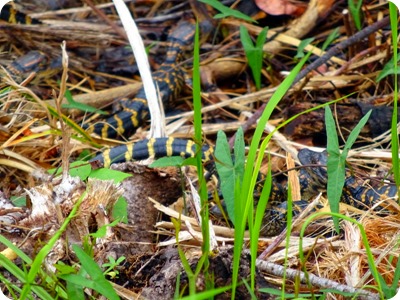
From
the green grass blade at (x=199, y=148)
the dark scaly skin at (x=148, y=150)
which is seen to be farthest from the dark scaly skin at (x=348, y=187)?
the green grass blade at (x=199, y=148)

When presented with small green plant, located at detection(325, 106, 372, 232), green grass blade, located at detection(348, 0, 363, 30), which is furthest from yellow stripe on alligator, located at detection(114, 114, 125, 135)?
small green plant, located at detection(325, 106, 372, 232)

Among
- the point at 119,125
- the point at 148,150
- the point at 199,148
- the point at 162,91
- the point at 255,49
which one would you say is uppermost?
the point at 199,148

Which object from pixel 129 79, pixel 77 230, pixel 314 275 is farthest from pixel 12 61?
pixel 314 275

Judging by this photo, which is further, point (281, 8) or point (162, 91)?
point (281, 8)

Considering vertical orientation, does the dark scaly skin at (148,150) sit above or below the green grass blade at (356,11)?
below

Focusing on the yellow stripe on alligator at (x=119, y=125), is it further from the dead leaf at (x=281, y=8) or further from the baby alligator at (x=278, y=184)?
the dead leaf at (x=281, y=8)

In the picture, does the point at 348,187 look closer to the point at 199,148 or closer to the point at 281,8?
the point at 199,148

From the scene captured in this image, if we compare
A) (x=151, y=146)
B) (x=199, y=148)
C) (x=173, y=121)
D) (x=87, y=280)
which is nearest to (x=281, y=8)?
(x=173, y=121)
